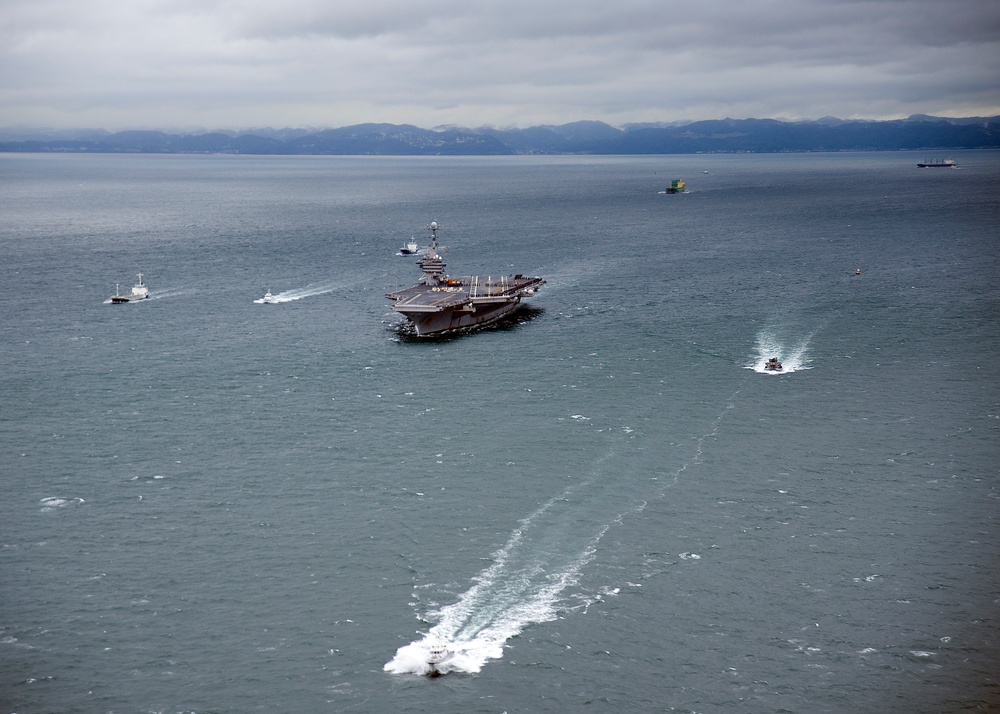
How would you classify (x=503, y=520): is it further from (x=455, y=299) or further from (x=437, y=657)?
(x=455, y=299)

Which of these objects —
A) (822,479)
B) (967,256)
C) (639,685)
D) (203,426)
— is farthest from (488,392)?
(967,256)

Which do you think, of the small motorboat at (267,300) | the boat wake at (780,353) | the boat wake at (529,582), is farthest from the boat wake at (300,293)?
the boat wake at (529,582)

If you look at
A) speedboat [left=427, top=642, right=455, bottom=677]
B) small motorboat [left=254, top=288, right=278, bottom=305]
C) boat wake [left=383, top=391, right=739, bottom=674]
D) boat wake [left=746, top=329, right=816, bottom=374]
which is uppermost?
small motorboat [left=254, top=288, right=278, bottom=305]

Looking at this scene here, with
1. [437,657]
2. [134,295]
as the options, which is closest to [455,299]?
[134,295]

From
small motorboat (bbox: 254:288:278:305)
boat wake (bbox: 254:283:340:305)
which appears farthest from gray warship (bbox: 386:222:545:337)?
small motorboat (bbox: 254:288:278:305)

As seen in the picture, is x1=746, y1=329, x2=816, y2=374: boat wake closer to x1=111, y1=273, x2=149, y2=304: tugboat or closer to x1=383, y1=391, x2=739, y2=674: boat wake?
x1=383, y1=391, x2=739, y2=674: boat wake

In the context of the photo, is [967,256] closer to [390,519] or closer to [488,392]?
[488,392]
